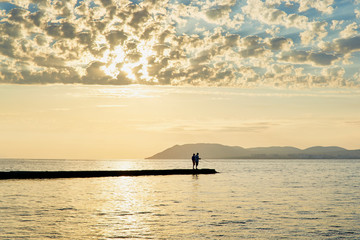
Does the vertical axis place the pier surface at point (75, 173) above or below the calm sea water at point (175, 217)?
above

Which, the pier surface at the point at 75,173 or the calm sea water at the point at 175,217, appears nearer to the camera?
→ the calm sea water at the point at 175,217

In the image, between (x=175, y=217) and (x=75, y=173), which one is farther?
(x=75, y=173)

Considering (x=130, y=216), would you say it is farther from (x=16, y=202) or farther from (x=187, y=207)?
(x=16, y=202)

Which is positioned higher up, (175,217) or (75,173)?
(75,173)

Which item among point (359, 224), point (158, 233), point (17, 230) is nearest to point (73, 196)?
point (17, 230)

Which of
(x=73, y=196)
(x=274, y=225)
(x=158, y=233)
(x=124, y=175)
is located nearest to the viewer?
(x=158, y=233)

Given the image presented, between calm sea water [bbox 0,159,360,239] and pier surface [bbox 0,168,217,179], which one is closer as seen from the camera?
calm sea water [bbox 0,159,360,239]

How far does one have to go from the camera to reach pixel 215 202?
31.5 m

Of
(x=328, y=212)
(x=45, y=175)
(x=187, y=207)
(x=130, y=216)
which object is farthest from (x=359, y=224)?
(x=45, y=175)

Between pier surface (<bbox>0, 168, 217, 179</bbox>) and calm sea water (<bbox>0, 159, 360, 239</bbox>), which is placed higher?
pier surface (<bbox>0, 168, 217, 179</bbox>)

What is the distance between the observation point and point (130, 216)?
24.0 m

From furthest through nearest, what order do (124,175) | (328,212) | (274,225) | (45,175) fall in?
(124,175)
(45,175)
(328,212)
(274,225)

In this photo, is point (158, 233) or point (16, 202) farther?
point (16, 202)

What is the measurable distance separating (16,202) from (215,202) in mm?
15350
